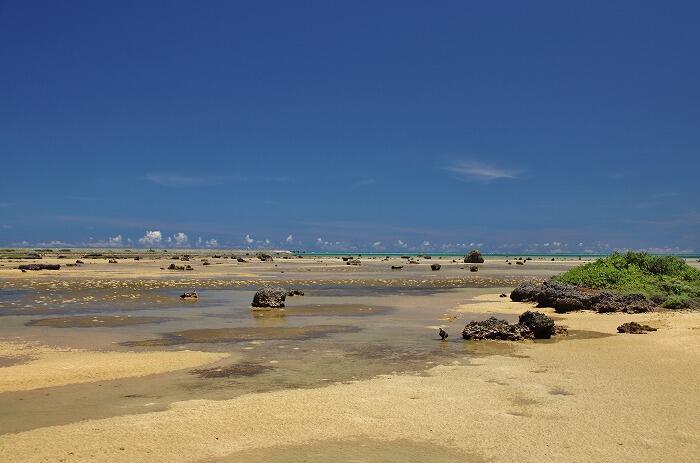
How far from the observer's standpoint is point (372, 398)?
8625 mm

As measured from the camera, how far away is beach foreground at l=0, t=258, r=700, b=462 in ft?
21.4

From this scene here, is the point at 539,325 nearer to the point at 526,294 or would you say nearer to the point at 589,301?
the point at 589,301

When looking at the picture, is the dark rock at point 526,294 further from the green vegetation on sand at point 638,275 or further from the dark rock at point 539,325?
the dark rock at point 539,325

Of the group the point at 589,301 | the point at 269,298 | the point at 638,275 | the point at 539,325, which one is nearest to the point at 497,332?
the point at 539,325

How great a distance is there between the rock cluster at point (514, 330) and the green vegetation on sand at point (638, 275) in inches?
464

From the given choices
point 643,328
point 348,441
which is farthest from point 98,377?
point 643,328

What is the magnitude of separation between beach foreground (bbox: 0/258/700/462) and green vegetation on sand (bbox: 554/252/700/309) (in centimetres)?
1073

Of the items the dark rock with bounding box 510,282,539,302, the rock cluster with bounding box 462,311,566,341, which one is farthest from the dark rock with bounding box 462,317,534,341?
the dark rock with bounding box 510,282,539,302

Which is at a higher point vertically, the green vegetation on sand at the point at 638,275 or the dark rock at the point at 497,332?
the green vegetation on sand at the point at 638,275

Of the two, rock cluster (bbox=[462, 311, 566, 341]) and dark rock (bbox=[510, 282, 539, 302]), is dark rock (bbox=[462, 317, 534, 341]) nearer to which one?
rock cluster (bbox=[462, 311, 566, 341])

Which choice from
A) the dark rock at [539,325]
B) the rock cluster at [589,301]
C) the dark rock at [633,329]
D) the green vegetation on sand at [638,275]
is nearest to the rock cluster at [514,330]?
the dark rock at [539,325]

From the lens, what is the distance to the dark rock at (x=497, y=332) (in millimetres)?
14367

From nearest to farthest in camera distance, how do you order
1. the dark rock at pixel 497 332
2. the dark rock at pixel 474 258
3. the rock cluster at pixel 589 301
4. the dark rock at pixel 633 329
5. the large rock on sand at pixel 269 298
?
the dark rock at pixel 497 332, the dark rock at pixel 633 329, the rock cluster at pixel 589 301, the large rock on sand at pixel 269 298, the dark rock at pixel 474 258

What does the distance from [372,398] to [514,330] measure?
7.09 meters
